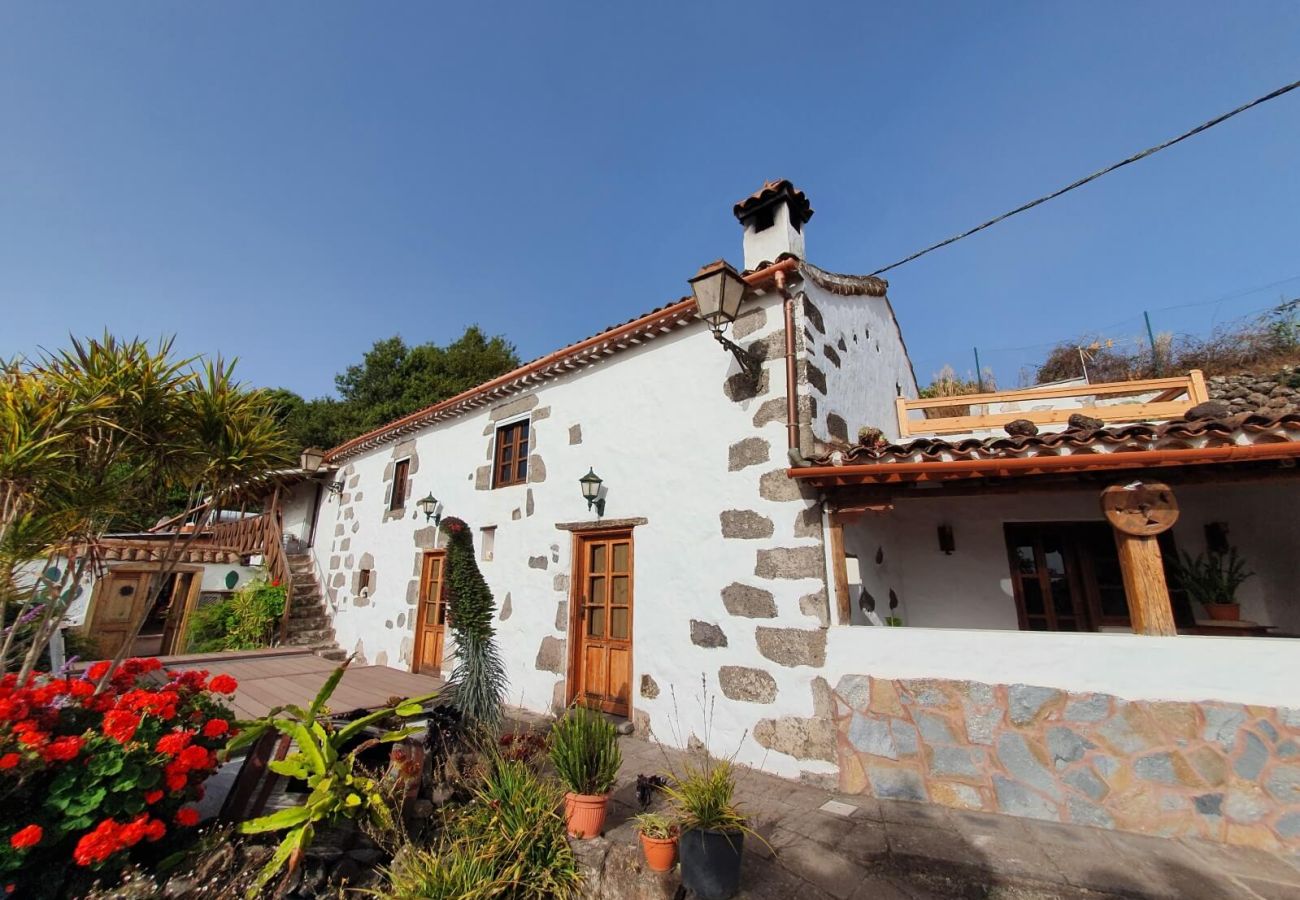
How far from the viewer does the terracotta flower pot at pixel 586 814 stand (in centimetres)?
315

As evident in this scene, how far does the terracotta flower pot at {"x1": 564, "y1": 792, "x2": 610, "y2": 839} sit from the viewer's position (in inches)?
124

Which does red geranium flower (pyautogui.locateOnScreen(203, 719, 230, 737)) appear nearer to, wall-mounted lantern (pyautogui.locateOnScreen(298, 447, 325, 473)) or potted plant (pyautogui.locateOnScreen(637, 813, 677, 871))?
potted plant (pyautogui.locateOnScreen(637, 813, 677, 871))

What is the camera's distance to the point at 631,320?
6.00 metres

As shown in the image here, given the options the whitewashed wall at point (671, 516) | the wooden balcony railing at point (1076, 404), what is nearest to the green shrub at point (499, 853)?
the whitewashed wall at point (671, 516)

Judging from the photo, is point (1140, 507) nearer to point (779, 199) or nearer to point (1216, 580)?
point (1216, 580)

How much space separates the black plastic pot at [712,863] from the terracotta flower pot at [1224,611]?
512cm

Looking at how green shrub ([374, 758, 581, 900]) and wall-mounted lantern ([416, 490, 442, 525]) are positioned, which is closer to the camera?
green shrub ([374, 758, 581, 900])

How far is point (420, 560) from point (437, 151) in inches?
249

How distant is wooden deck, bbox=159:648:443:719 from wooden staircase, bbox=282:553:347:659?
Answer: 0.69 metres

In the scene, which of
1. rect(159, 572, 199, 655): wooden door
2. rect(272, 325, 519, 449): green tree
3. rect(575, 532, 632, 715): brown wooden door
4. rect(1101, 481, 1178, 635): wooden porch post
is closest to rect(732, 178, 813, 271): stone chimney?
rect(575, 532, 632, 715): brown wooden door

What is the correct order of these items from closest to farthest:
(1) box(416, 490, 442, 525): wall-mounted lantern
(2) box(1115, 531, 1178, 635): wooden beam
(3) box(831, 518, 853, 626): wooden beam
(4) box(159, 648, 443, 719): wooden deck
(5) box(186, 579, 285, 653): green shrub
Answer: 1. (2) box(1115, 531, 1178, 635): wooden beam
2. (3) box(831, 518, 853, 626): wooden beam
3. (4) box(159, 648, 443, 719): wooden deck
4. (1) box(416, 490, 442, 525): wall-mounted lantern
5. (5) box(186, 579, 285, 653): green shrub

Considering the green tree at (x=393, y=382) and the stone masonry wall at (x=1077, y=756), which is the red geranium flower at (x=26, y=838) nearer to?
the stone masonry wall at (x=1077, y=756)

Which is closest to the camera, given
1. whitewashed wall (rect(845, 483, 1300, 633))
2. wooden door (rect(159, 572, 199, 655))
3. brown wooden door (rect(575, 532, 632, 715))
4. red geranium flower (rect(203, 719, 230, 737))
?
red geranium flower (rect(203, 719, 230, 737))

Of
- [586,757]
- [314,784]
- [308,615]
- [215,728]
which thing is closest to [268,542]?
[308,615]
